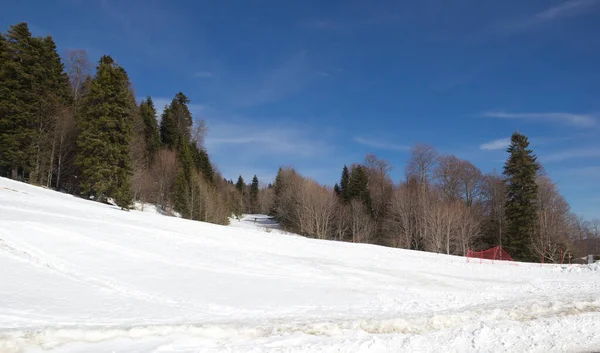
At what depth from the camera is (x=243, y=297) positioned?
1006cm

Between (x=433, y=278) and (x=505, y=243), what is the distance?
2787cm

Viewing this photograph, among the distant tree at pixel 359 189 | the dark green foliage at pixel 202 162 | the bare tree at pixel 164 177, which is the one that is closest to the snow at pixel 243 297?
the bare tree at pixel 164 177

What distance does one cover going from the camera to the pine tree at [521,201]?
3531 centimetres

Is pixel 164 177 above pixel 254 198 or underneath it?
underneath

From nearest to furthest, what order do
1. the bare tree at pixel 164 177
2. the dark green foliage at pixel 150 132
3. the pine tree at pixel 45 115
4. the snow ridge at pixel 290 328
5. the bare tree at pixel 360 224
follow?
the snow ridge at pixel 290 328 → the pine tree at pixel 45 115 → the bare tree at pixel 164 177 → the bare tree at pixel 360 224 → the dark green foliage at pixel 150 132

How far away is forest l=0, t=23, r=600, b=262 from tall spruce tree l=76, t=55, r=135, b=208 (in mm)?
92

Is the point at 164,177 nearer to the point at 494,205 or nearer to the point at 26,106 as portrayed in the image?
the point at 26,106

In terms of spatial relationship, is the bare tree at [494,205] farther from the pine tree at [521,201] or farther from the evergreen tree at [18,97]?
the evergreen tree at [18,97]

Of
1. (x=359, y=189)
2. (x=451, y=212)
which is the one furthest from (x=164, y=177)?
(x=451, y=212)

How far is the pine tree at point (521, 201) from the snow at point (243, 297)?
17.3 m

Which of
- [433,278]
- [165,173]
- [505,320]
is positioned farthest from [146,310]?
[165,173]

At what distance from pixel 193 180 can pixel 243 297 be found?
118 feet

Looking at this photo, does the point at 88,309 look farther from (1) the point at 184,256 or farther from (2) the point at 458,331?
(2) the point at 458,331

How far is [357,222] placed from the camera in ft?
166
